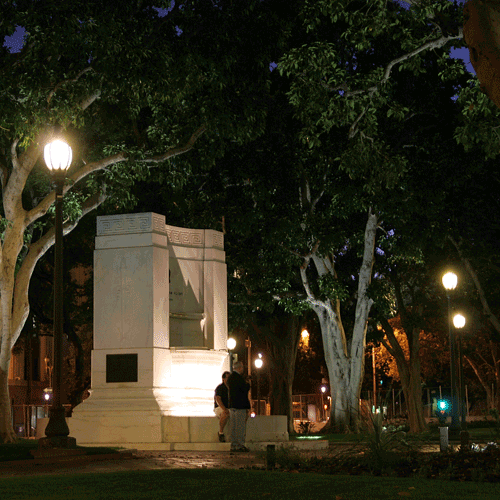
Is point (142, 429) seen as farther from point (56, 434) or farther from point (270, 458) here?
point (270, 458)

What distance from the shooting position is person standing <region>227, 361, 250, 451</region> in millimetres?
19281

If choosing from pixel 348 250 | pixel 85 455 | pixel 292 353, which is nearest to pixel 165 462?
pixel 85 455

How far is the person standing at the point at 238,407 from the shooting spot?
1928cm

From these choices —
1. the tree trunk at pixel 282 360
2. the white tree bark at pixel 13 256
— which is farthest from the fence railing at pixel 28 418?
the white tree bark at pixel 13 256

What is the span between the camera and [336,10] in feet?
76.9

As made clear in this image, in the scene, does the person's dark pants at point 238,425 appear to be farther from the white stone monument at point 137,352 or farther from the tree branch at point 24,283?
the tree branch at point 24,283

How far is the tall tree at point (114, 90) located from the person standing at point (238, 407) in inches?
243

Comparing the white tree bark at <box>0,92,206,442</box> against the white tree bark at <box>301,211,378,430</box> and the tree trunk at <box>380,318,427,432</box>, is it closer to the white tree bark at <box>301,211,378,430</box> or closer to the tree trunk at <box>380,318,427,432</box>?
the white tree bark at <box>301,211,378,430</box>

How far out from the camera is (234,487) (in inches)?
374

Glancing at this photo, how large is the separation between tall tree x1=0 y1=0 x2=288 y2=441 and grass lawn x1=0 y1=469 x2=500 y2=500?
1217 centimetres

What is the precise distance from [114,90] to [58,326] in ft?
29.9

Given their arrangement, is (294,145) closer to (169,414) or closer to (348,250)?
(348,250)

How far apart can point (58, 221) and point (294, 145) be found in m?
14.9

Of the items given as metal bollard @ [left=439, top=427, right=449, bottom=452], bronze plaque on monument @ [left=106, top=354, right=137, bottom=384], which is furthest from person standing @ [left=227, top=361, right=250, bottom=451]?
metal bollard @ [left=439, top=427, right=449, bottom=452]
